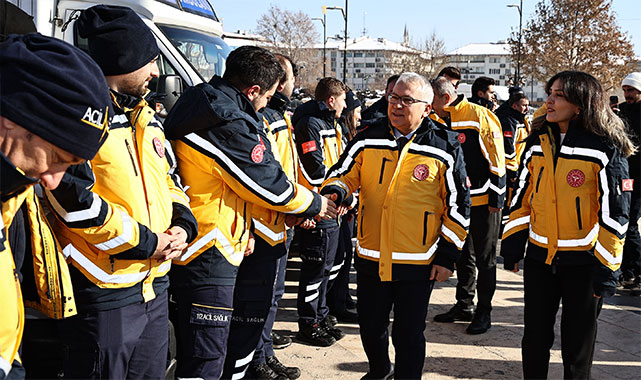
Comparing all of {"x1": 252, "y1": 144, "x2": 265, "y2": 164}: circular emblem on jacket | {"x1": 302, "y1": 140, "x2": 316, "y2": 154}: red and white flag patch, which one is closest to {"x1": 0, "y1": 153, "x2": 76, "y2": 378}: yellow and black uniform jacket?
{"x1": 252, "y1": 144, "x2": 265, "y2": 164}: circular emblem on jacket

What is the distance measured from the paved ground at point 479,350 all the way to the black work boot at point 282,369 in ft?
0.31

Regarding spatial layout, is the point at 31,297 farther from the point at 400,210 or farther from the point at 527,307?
the point at 527,307

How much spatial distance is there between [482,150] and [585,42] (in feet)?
96.2

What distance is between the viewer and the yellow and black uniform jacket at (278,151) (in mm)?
3859

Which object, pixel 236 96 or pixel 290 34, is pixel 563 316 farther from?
pixel 290 34

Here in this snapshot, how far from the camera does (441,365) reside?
16.1ft

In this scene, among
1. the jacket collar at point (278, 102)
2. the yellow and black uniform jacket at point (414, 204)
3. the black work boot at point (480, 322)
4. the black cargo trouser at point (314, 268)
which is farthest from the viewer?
the black work boot at point (480, 322)

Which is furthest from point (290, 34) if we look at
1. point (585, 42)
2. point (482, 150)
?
point (482, 150)

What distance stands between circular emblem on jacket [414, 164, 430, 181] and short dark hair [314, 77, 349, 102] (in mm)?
2101

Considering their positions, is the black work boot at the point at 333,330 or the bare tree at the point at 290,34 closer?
the black work boot at the point at 333,330

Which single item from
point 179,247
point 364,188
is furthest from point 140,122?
point 364,188

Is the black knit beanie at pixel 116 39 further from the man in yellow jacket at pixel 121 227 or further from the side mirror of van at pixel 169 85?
the side mirror of van at pixel 169 85

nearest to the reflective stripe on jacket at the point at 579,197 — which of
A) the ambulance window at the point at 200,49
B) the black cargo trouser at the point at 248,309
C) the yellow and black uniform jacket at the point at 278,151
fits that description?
the yellow and black uniform jacket at the point at 278,151

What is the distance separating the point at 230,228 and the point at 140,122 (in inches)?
33.7
